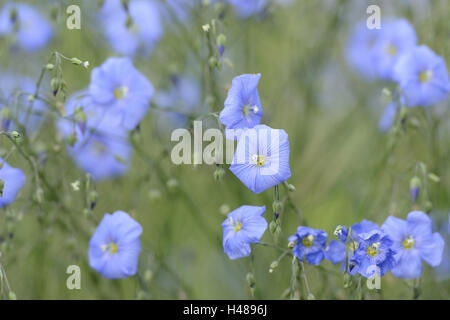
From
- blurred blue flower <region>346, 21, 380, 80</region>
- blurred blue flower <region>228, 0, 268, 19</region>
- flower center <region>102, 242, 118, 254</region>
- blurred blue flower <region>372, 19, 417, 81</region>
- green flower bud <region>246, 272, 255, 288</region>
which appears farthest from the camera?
blurred blue flower <region>346, 21, 380, 80</region>

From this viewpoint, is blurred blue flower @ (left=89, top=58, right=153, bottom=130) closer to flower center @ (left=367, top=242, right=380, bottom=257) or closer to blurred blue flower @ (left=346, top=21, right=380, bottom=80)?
flower center @ (left=367, top=242, right=380, bottom=257)

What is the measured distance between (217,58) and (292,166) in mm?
789

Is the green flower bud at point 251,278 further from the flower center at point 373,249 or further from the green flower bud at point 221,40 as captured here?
the green flower bud at point 221,40

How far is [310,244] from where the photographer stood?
1278 mm

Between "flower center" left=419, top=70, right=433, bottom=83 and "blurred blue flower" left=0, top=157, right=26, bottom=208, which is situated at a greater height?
"flower center" left=419, top=70, right=433, bottom=83

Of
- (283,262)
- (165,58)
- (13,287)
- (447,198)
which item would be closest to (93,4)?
(165,58)

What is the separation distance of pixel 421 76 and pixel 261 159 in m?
0.67

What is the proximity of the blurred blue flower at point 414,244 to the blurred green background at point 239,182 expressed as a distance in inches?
9.4

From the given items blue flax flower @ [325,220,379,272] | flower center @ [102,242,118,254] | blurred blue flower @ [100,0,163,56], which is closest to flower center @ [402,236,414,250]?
blue flax flower @ [325,220,379,272]

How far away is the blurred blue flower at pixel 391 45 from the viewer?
181 centimetres

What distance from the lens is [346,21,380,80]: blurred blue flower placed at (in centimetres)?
255

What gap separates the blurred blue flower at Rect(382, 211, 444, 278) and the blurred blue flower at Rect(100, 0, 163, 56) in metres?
1.23

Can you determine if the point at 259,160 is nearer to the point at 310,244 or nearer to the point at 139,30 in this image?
the point at 310,244

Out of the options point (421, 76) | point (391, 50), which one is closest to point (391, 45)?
point (391, 50)
